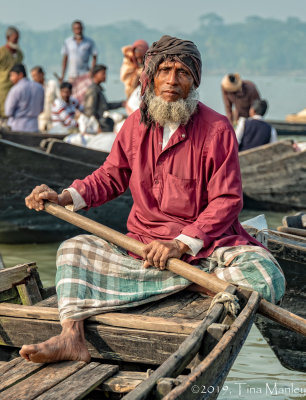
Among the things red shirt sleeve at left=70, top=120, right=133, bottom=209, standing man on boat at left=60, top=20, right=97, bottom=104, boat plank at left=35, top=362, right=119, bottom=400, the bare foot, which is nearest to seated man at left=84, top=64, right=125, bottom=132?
standing man on boat at left=60, top=20, right=97, bottom=104

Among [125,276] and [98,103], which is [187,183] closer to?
[125,276]

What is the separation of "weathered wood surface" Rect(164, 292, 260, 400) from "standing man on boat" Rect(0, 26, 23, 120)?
8.52m

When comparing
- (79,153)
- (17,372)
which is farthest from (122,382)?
(79,153)

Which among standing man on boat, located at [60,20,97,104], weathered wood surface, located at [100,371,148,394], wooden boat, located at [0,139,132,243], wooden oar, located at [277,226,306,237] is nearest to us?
weathered wood surface, located at [100,371,148,394]

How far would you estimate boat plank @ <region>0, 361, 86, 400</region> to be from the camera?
2.49 metres

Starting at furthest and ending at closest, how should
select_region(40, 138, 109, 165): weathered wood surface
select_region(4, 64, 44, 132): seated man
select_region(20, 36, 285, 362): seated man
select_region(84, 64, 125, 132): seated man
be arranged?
select_region(4, 64, 44, 132): seated man, select_region(84, 64, 125, 132): seated man, select_region(40, 138, 109, 165): weathered wood surface, select_region(20, 36, 285, 362): seated man

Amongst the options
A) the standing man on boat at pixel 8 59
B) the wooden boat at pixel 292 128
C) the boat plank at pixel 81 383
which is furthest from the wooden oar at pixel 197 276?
the wooden boat at pixel 292 128

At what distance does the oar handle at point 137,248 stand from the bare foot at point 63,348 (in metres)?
0.40

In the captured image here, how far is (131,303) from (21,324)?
0.50 m

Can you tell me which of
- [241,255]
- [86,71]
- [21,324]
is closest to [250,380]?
[241,255]

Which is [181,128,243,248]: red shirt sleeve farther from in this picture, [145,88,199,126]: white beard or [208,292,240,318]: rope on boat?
[208,292,240,318]: rope on boat

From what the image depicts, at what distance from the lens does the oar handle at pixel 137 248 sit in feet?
9.82

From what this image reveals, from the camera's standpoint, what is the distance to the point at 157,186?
3.32 m

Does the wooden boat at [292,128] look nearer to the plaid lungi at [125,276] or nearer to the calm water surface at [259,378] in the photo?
the calm water surface at [259,378]
